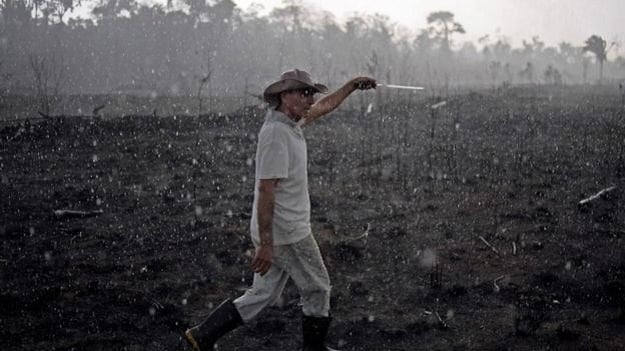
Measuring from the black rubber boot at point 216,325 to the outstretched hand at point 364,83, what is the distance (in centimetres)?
160

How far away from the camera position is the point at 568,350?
147 inches

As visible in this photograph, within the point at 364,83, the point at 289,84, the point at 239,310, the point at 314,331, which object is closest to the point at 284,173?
the point at 289,84

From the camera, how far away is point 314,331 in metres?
3.30

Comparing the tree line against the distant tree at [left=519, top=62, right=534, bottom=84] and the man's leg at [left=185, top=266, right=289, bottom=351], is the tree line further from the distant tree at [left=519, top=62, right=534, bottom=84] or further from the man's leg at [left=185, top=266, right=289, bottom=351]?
the man's leg at [left=185, top=266, right=289, bottom=351]

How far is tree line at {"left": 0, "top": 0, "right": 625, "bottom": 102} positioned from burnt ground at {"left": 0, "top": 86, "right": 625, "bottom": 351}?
774 inches

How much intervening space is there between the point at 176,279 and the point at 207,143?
7.89 m

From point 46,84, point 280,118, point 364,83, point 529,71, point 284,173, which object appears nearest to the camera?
point 284,173

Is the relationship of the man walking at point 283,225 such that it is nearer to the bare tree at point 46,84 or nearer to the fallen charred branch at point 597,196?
the fallen charred branch at point 597,196

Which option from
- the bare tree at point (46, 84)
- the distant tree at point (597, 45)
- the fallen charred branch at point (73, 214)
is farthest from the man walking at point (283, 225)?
the distant tree at point (597, 45)

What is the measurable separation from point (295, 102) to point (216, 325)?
1304 millimetres

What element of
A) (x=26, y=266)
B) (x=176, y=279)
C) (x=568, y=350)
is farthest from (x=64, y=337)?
(x=568, y=350)

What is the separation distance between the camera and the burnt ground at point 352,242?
4.17 m

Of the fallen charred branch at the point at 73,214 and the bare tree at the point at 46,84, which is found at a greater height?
the bare tree at the point at 46,84

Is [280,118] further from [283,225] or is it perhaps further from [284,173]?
[283,225]
